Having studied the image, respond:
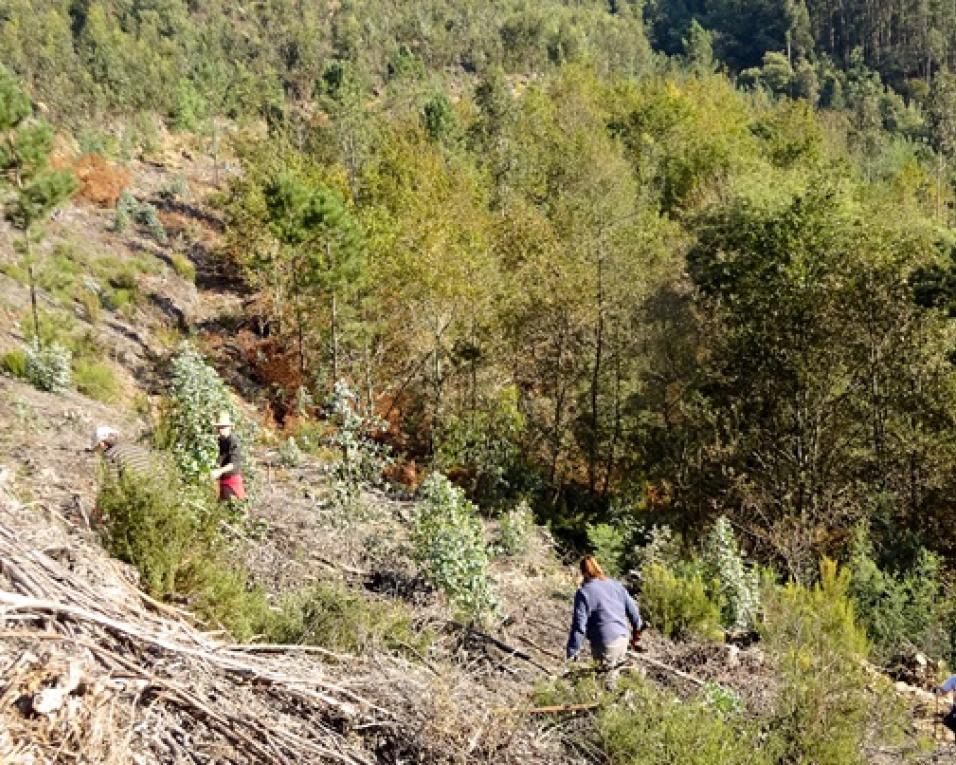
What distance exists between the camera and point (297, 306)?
23.6m

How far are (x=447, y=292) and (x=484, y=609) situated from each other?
13.0 meters

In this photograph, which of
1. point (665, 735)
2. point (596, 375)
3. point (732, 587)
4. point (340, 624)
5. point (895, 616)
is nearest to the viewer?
point (665, 735)

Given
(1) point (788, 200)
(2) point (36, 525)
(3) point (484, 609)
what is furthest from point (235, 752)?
(1) point (788, 200)

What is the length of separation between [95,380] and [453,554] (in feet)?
38.4

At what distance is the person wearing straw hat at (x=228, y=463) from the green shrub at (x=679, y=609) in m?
4.15

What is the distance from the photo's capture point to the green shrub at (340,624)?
5.00 m

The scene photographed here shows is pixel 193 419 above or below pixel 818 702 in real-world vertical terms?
above

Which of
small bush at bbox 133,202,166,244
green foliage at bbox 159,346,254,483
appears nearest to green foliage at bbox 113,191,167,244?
small bush at bbox 133,202,166,244

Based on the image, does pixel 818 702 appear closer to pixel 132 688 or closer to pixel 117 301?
pixel 132 688

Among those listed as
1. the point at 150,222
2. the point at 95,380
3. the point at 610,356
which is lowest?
the point at 150,222

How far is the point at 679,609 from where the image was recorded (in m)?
8.31

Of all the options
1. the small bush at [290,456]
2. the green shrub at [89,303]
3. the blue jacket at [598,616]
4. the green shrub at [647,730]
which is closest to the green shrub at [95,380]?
the green shrub at [89,303]

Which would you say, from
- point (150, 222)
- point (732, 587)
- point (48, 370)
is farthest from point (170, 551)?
point (150, 222)

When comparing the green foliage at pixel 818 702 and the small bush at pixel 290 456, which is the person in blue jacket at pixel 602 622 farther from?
the small bush at pixel 290 456
